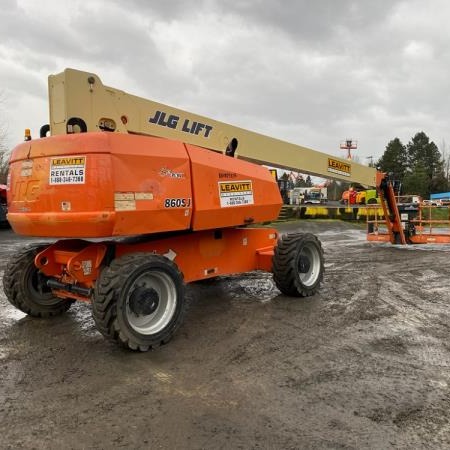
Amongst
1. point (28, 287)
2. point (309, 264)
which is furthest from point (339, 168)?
point (28, 287)

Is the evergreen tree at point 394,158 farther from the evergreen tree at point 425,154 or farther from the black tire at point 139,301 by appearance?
the black tire at point 139,301

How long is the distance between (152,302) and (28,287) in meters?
1.80

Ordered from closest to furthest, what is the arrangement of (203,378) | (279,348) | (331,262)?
(203,378)
(279,348)
(331,262)

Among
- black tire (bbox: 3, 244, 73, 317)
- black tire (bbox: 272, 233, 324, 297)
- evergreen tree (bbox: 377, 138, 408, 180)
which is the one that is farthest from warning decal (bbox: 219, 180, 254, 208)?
evergreen tree (bbox: 377, 138, 408, 180)

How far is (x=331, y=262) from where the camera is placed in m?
9.39

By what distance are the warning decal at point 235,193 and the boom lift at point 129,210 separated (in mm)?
20

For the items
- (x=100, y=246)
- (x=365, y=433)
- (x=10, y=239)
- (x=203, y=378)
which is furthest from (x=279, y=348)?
(x=10, y=239)

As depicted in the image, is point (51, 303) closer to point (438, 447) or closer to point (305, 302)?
point (305, 302)

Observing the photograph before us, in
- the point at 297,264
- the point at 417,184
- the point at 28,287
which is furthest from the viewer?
the point at 417,184

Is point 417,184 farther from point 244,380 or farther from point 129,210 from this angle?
point 244,380

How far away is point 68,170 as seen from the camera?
4027 millimetres

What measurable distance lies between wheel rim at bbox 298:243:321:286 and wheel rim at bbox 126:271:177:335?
2381 millimetres

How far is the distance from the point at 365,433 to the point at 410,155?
72228 mm

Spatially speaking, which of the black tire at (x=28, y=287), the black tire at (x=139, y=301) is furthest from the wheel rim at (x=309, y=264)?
the black tire at (x=28, y=287)
